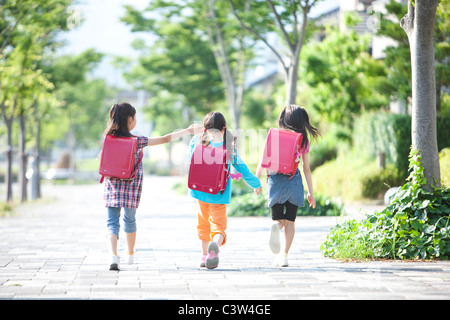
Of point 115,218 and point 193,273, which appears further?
point 115,218

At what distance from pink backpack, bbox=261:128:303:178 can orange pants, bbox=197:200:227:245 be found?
0.62m

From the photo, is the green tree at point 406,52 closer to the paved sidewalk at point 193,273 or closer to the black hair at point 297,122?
the paved sidewalk at point 193,273

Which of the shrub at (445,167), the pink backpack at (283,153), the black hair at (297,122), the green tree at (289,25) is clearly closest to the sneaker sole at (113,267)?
the pink backpack at (283,153)

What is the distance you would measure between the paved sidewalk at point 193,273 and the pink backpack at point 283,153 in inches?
38.9

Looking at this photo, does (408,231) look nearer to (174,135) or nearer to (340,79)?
(174,135)

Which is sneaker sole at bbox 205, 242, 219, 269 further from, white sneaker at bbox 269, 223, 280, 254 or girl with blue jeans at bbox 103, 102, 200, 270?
girl with blue jeans at bbox 103, 102, 200, 270

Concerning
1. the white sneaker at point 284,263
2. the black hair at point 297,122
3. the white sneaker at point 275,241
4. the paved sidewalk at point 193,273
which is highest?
the black hair at point 297,122

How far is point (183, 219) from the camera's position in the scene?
12.8m

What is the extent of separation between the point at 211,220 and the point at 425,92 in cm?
278

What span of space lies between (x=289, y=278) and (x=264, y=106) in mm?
33753

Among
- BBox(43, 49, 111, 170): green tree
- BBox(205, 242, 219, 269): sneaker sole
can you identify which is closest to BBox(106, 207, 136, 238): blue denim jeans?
BBox(205, 242, 219, 269): sneaker sole

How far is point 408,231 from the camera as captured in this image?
673 centimetres

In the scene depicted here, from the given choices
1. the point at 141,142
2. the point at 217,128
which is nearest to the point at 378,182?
the point at 217,128

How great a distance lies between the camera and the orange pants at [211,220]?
6.20 meters
